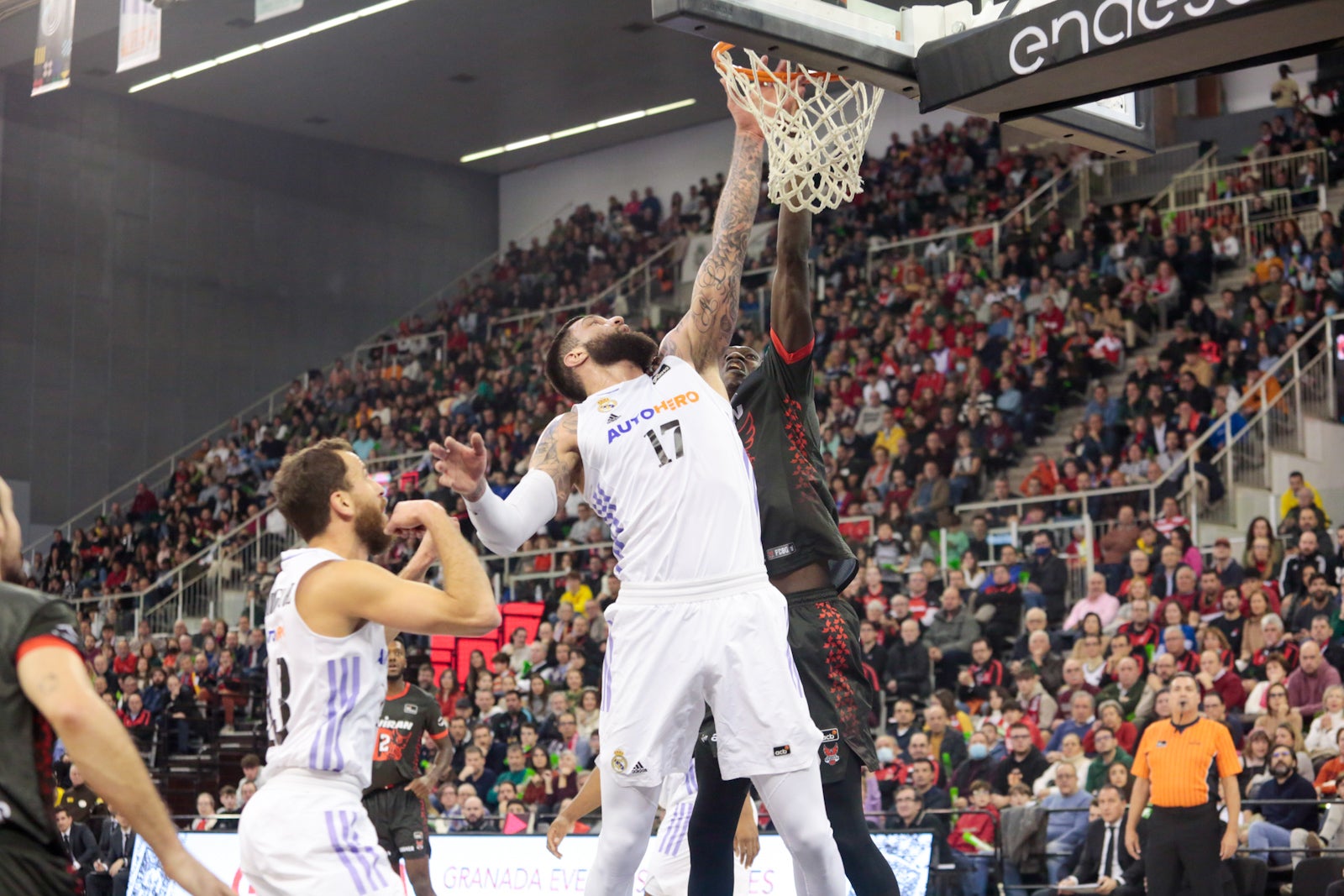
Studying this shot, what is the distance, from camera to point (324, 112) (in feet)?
102

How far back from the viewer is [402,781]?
1109cm

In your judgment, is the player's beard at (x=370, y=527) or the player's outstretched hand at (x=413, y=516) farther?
the player's beard at (x=370, y=527)

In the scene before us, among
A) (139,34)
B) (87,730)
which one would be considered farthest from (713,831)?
(139,34)

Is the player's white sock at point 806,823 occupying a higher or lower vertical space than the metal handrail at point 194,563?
lower

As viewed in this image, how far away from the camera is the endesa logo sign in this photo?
4.70 meters

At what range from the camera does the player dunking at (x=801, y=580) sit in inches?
211

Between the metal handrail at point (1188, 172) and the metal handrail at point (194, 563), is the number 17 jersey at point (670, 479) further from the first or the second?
the metal handrail at point (194, 563)

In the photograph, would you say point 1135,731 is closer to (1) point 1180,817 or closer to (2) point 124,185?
(1) point 1180,817

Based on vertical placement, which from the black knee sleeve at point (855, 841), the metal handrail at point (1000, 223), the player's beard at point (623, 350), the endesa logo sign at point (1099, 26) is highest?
the metal handrail at point (1000, 223)

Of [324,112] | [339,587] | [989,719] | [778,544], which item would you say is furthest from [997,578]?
[324,112]

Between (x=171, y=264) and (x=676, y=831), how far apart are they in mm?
27026

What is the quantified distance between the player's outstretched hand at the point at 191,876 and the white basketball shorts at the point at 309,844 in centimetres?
70

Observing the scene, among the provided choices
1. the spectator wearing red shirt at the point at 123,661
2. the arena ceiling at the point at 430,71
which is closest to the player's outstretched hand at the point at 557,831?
the spectator wearing red shirt at the point at 123,661

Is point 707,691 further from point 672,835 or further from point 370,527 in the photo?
point 672,835
